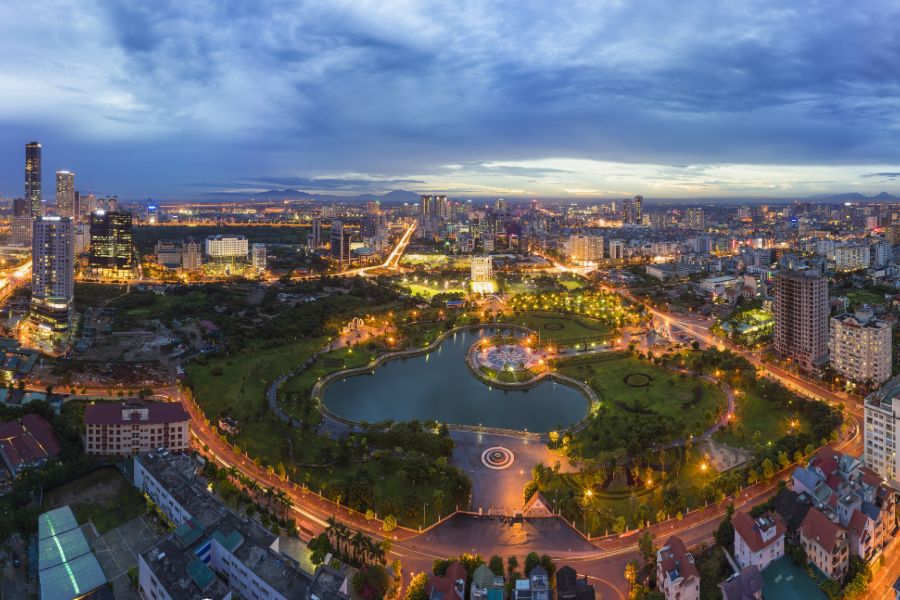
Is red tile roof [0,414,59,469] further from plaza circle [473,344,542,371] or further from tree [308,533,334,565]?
plaza circle [473,344,542,371]

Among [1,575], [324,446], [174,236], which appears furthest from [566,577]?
[174,236]

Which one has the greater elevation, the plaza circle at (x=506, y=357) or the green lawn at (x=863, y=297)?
the green lawn at (x=863, y=297)

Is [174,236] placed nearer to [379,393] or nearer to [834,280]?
[379,393]

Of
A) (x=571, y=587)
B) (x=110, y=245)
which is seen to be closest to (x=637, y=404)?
(x=571, y=587)

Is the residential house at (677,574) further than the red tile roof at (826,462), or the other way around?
the red tile roof at (826,462)


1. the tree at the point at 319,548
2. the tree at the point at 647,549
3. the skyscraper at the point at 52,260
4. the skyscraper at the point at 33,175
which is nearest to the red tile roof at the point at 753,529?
the tree at the point at 647,549

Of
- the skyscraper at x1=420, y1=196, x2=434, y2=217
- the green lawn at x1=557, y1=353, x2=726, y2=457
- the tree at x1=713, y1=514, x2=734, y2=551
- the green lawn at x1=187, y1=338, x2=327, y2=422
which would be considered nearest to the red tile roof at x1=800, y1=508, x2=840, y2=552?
the tree at x1=713, y1=514, x2=734, y2=551

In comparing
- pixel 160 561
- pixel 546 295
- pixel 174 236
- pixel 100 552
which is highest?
pixel 174 236

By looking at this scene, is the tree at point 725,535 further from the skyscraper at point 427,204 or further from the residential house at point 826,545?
the skyscraper at point 427,204
